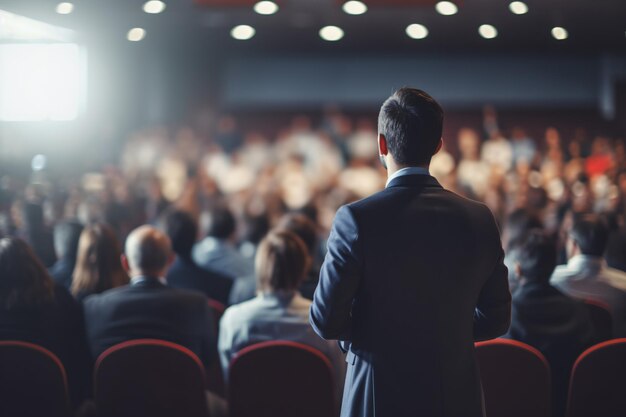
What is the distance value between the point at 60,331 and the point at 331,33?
9.88 m

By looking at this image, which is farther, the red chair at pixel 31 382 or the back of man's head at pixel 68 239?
the back of man's head at pixel 68 239

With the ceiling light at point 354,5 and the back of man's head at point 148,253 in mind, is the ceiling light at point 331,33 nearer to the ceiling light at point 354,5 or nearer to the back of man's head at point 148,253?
the ceiling light at point 354,5

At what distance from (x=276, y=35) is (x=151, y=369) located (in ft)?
36.0

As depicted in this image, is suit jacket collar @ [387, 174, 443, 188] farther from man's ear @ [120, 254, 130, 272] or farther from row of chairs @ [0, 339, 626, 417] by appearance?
man's ear @ [120, 254, 130, 272]

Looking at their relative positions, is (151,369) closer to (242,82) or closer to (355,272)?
(355,272)

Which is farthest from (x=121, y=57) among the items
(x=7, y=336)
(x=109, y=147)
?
(x=7, y=336)

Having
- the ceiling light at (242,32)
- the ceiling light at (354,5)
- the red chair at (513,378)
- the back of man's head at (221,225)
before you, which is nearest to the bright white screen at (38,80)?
the ceiling light at (242,32)

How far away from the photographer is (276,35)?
13.1 meters

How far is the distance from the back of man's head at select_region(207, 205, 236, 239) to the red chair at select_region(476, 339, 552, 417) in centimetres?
278

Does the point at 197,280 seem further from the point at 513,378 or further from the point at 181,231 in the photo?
the point at 513,378

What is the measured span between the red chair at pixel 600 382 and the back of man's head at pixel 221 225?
295 cm

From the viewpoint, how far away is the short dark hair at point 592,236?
394 centimetres

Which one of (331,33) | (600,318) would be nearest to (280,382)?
(600,318)

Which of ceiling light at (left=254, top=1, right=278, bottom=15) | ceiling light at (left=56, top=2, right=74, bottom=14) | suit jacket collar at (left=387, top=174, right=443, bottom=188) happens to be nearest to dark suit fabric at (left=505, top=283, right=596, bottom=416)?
suit jacket collar at (left=387, top=174, right=443, bottom=188)
